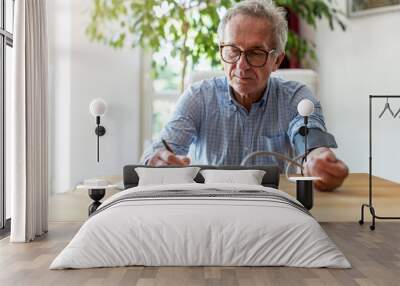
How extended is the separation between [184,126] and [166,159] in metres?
0.24

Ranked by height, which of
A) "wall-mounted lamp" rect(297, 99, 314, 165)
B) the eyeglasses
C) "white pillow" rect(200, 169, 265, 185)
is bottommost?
"white pillow" rect(200, 169, 265, 185)

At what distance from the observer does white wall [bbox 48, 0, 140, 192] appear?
6500 mm

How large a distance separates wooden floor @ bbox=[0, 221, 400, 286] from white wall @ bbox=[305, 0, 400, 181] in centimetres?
272

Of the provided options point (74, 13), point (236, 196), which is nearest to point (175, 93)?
point (74, 13)

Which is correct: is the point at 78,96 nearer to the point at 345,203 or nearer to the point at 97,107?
the point at 97,107

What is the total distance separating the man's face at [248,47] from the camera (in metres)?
3.72

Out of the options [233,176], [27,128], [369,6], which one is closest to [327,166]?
[233,176]

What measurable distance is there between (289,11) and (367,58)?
3.19 feet

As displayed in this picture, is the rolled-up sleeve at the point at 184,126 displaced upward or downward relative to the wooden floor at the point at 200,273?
upward

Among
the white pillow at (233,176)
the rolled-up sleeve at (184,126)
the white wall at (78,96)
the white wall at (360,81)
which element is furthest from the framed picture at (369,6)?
the white pillow at (233,176)

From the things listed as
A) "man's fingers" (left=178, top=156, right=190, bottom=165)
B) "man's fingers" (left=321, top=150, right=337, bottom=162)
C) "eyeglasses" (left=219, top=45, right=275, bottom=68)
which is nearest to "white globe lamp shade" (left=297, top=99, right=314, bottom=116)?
"man's fingers" (left=321, top=150, right=337, bottom=162)

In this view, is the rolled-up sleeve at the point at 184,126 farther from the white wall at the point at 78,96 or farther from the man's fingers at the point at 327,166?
the white wall at the point at 78,96

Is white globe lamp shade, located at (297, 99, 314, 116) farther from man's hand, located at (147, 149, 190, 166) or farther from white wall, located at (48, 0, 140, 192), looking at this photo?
white wall, located at (48, 0, 140, 192)

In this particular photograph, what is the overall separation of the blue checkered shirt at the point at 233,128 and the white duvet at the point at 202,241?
1018 mm
